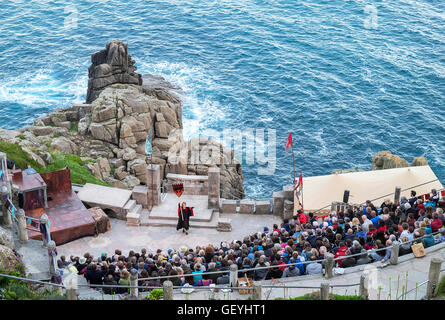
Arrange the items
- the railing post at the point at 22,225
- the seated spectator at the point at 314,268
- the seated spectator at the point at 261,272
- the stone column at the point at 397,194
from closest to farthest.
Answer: the seated spectator at the point at 261,272 < the seated spectator at the point at 314,268 < the railing post at the point at 22,225 < the stone column at the point at 397,194

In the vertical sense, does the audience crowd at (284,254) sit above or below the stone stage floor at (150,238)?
above

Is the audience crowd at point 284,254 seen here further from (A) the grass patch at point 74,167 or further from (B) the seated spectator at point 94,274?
(A) the grass patch at point 74,167

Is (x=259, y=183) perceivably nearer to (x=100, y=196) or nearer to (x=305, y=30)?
(x=100, y=196)

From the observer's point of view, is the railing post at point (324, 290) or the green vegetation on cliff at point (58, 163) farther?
the green vegetation on cliff at point (58, 163)

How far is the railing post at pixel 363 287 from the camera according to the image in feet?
63.5

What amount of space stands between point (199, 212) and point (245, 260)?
28.7ft

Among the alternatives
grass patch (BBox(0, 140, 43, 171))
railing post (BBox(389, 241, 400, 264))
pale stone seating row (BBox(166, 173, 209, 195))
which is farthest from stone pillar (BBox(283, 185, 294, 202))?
grass patch (BBox(0, 140, 43, 171))

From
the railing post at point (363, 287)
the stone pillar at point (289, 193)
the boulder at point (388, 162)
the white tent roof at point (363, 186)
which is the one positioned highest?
the railing post at point (363, 287)

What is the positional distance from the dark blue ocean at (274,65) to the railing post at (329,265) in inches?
1073

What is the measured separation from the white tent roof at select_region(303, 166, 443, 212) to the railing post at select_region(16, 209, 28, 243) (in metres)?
14.9

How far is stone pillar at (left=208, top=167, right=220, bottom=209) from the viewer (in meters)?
→ 29.8

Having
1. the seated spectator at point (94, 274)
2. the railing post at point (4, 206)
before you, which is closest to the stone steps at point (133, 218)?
the railing post at point (4, 206)

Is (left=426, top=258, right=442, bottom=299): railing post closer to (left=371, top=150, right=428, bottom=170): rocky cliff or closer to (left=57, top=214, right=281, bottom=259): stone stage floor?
(left=57, top=214, right=281, bottom=259): stone stage floor

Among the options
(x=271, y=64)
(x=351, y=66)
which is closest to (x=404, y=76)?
(x=351, y=66)
